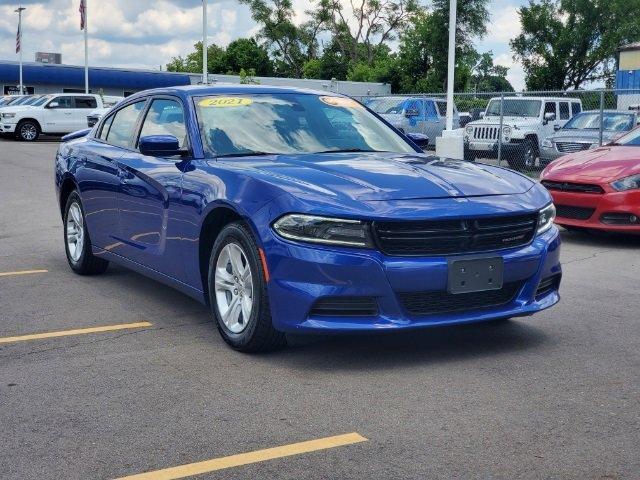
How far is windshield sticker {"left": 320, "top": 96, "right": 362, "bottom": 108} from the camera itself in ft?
22.4

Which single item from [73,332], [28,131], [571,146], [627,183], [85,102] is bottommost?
[73,332]

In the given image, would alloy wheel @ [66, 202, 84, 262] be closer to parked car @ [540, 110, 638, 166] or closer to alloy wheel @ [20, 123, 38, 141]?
parked car @ [540, 110, 638, 166]

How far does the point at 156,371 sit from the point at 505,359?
1.89m

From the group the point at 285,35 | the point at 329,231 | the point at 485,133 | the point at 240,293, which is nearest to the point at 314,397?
the point at 329,231

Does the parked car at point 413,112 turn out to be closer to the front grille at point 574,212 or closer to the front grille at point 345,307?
the front grille at point 574,212

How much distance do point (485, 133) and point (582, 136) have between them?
264 centimetres

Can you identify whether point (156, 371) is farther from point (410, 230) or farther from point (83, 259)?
point (83, 259)

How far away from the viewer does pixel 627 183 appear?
9984mm

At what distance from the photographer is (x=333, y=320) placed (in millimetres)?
5078

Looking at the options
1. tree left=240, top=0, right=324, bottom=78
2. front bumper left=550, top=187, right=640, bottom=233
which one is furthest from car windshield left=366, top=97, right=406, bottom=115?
tree left=240, top=0, right=324, bottom=78

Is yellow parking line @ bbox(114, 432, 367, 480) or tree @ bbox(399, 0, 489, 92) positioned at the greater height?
tree @ bbox(399, 0, 489, 92)

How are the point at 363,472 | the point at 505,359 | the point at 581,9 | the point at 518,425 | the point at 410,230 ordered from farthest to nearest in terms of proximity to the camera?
the point at 581,9 < the point at 505,359 < the point at 410,230 < the point at 518,425 < the point at 363,472

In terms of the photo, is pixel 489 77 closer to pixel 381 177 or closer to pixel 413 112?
pixel 413 112

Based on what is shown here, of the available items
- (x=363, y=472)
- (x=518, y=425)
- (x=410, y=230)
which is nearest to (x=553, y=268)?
(x=410, y=230)
